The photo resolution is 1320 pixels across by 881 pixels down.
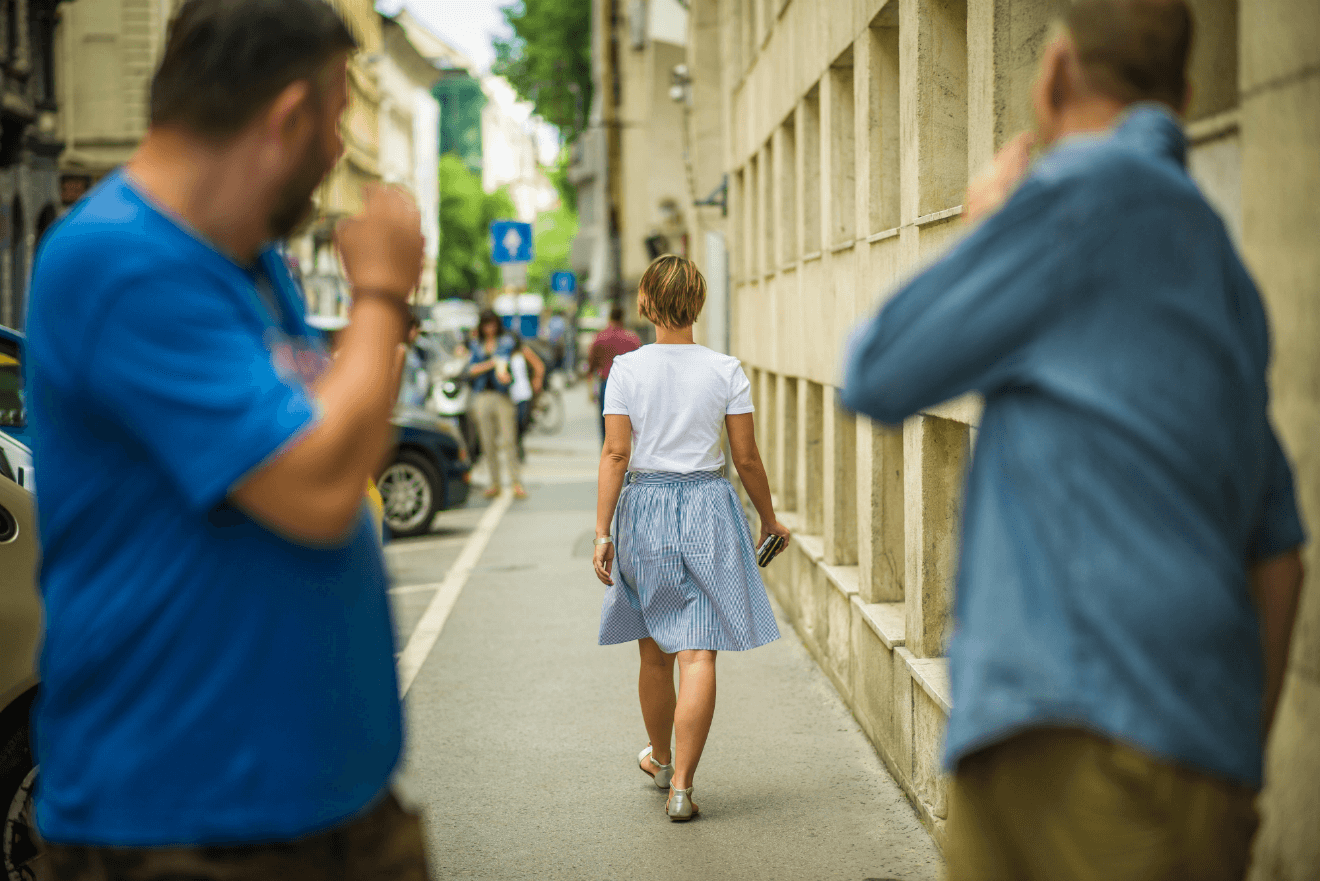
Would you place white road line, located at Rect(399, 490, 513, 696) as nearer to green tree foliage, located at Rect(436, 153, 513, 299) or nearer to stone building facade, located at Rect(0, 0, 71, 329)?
stone building facade, located at Rect(0, 0, 71, 329)

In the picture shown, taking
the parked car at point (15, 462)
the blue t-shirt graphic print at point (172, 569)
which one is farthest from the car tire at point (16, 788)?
the blue t-shirt graphic print at point (172, 569)

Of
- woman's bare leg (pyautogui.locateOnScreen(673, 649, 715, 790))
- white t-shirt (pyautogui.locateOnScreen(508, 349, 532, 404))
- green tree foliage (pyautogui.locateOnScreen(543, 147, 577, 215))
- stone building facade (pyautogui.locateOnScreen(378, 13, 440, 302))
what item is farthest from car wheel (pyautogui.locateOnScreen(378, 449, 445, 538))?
green tree foliage (pyautogui.locateOnScreen(543, 147, 577, 215))

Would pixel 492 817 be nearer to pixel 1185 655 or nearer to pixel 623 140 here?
pixel 1185 655

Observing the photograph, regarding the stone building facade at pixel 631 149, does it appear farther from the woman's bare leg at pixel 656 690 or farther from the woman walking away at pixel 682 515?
the woman's bare leg at pixel 656 690

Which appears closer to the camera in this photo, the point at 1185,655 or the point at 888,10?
the point at 1185,655

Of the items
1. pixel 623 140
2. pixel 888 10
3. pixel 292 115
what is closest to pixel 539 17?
pixel 623 140

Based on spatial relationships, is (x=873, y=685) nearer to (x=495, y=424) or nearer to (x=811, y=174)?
(x=811, y=174)

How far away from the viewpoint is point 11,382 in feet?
18.0

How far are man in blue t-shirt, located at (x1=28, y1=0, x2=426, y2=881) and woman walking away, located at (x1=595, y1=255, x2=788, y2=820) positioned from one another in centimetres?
365

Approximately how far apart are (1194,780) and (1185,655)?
15 centimetres

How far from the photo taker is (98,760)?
184 centimetres

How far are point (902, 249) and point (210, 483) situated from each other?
498cm

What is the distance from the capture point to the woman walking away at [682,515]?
18.2 feet

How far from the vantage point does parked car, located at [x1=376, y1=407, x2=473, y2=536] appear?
48.2 ft
